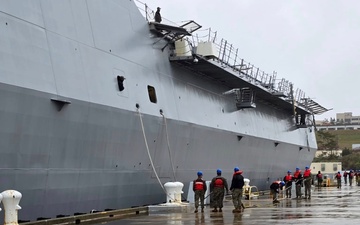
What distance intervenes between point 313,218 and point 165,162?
7.00 metres

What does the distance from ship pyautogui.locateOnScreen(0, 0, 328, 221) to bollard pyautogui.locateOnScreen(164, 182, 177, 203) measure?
27 centimetres

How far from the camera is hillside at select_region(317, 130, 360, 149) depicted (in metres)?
135

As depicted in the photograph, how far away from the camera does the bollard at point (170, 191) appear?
18.5m

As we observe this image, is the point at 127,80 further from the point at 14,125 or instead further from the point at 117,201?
the point at 14,125

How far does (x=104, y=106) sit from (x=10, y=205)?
16.7 ft

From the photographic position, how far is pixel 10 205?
1115 cm

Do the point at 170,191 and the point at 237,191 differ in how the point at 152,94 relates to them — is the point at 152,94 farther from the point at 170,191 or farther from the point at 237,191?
the point at 237,191

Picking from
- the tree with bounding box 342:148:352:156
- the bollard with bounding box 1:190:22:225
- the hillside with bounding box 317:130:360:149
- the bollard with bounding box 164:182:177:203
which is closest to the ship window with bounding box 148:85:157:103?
the bollard with bounding box 164:182:177:203

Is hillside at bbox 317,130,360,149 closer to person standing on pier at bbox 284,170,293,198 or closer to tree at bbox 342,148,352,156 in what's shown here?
tree at bbox 342,148,352,156

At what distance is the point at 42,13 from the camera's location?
13.9 metres

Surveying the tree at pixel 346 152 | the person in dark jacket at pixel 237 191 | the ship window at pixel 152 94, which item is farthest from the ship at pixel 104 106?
the tree at pixel 346 152

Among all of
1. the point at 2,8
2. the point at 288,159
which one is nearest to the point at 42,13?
the point at 2,8

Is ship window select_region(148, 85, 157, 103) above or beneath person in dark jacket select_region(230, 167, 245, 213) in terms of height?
above

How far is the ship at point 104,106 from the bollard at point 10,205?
1080 millimetres
